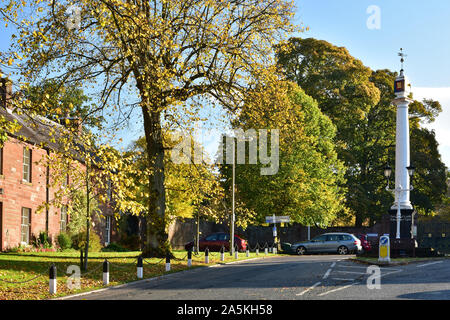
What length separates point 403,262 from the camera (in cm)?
2572

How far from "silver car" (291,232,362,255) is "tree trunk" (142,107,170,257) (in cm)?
1802

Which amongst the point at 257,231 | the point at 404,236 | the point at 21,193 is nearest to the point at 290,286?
the point at 21,193

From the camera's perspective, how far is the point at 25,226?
101 ft

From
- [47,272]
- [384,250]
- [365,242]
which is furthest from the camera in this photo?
[365,242]

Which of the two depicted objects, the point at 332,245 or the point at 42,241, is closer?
the point at 42,241

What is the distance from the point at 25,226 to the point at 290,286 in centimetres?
1967

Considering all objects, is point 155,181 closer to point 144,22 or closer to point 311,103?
point 144,22

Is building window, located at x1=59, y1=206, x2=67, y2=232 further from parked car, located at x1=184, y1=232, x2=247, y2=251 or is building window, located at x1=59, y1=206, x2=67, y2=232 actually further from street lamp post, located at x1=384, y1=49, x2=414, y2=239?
street lamp post, located at x1=384, y1=49, x2=414, y2=239

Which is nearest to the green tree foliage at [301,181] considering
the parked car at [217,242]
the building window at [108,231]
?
the parked car at [217,242]

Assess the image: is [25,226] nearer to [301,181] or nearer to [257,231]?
[301,181]

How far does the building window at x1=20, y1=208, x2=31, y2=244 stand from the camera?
30456mm

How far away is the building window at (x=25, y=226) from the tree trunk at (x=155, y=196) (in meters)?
8.45

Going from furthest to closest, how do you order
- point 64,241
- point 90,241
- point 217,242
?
point 217,242
point 90,241
point 64,241
